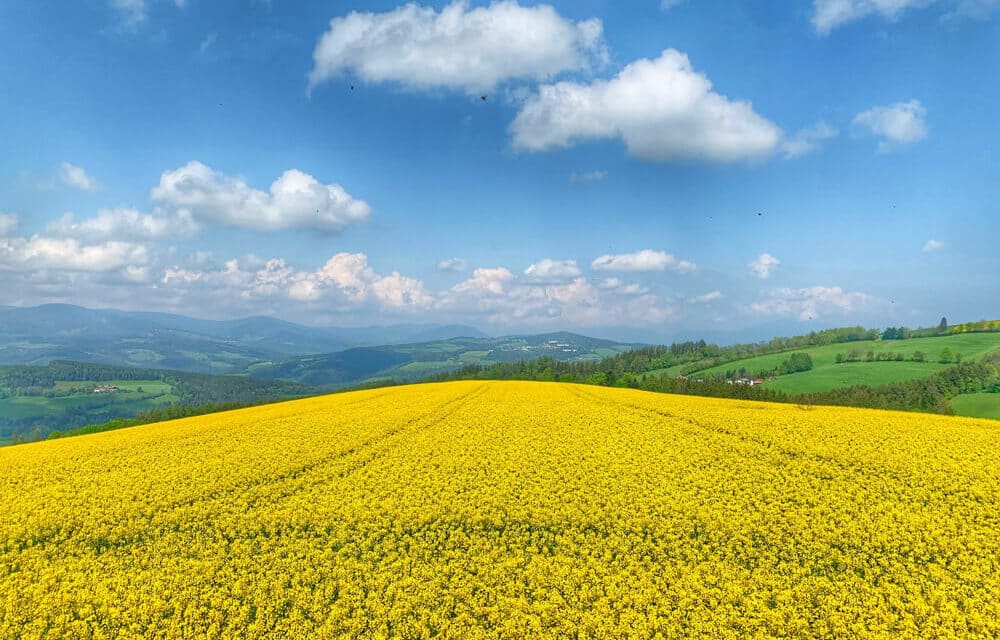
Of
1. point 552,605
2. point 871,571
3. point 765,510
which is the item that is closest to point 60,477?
point 552,605

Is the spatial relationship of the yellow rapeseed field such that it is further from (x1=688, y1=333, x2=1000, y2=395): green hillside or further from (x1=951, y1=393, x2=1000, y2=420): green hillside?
(x1=688, y1=333, x2=1000, y2=395): green hillside

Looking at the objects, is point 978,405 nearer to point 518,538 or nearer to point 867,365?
point 867,365

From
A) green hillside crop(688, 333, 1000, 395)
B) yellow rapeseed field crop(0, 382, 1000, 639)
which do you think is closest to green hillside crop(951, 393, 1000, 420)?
green hillside crop(688, 333, 1000, 395)

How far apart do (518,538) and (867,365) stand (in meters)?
179

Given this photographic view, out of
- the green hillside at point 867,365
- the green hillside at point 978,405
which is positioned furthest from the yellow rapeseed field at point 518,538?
the green hillside at point 867,365

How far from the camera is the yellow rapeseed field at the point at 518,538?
39.2 ft

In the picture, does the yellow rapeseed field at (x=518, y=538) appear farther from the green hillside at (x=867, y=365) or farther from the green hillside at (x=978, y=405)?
the green hillside at (x=867, y=365)

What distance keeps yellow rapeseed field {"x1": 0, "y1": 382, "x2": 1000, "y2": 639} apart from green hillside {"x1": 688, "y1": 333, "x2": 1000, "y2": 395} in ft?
426

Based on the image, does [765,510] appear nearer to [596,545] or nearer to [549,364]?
[596,545]

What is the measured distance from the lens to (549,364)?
18412 cm

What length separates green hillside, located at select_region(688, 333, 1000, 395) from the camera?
435 feet

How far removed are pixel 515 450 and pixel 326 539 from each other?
11.4 metres

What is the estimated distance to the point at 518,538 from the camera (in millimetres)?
15633

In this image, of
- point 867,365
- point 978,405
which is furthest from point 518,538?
point 867,365
